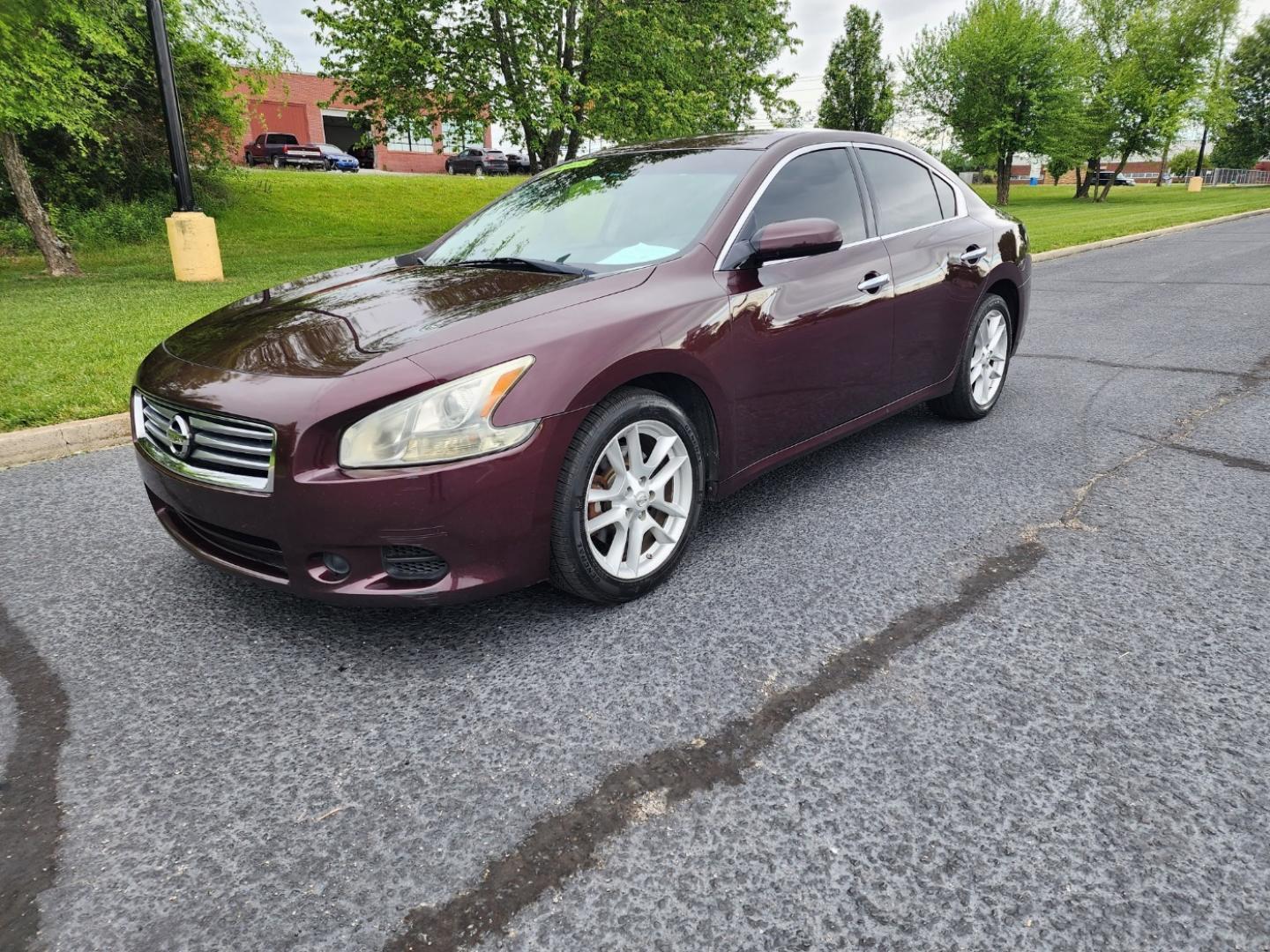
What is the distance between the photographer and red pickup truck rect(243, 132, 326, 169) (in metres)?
36.0

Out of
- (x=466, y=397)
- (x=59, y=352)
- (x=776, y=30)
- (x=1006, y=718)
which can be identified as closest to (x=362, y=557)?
(x=466, y=397)

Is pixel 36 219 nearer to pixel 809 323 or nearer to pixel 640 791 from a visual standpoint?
pixel 809 323

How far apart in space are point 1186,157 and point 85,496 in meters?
90.3

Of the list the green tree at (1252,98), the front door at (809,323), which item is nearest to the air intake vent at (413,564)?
the front door at (809,323)

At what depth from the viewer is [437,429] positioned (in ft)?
7.48

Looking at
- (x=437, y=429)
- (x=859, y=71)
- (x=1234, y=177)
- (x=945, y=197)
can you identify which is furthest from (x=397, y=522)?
(x=1234, y=177)

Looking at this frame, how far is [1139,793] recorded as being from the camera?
1902mm

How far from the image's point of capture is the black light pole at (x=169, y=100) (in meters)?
9.66

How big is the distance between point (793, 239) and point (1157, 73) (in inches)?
2066

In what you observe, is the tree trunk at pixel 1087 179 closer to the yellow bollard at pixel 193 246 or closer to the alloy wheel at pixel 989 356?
the yellow bollard at pixel 193 246

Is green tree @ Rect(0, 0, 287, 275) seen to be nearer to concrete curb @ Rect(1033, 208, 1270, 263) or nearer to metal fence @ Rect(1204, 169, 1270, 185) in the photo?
concrete curb @ Rect(1033, 208, 1270, 263)

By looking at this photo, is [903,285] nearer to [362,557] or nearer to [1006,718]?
[1006,718]

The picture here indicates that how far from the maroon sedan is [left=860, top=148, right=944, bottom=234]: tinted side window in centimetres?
2

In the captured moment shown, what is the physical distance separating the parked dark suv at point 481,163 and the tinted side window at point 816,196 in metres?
39.6
